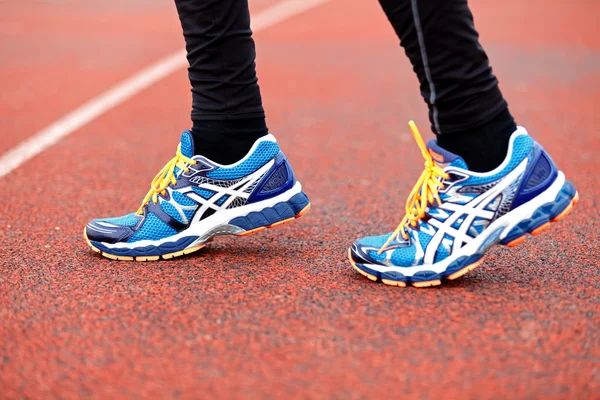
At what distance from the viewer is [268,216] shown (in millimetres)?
2273

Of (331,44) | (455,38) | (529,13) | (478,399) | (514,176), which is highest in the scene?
(455,38)

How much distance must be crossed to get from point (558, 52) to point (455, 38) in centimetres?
606

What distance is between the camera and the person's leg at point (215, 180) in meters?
2.20

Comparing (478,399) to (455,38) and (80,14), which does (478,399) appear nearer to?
(455,38)

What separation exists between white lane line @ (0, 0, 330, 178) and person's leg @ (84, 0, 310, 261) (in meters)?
1.38

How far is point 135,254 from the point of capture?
7.36 ft

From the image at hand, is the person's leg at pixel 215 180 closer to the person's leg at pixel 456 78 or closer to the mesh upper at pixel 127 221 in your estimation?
the mesh upper at pixel 127 221

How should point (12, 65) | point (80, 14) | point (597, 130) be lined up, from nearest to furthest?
point (597, 130) → point (12, 65) → point (80, 14)

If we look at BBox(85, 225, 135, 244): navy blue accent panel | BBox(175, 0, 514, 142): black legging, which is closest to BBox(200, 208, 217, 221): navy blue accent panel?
BBox(85, 225, 135, 244): navy blue accent panel

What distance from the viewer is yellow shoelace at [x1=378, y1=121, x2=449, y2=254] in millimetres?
2006

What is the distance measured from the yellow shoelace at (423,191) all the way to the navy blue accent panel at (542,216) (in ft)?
0.67

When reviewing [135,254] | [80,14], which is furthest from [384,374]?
[80,14]

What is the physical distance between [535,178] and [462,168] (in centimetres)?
19

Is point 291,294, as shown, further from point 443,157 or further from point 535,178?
point 535,178
